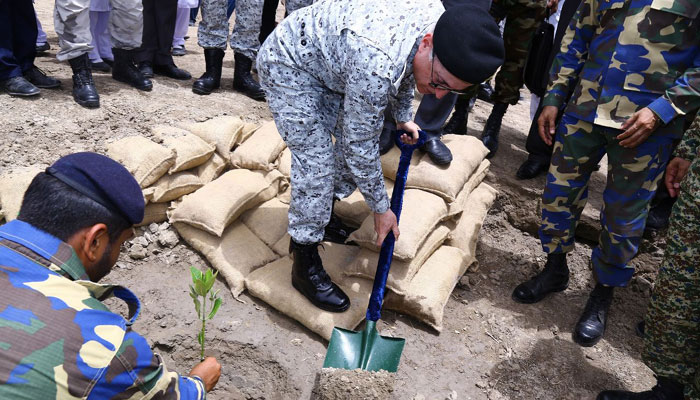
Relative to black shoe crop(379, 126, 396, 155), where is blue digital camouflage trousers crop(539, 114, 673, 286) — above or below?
above

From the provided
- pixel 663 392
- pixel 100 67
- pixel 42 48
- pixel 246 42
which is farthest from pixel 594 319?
pixel 42 48

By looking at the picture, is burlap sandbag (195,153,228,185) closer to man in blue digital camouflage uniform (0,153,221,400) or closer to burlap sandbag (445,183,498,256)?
burlap sandbag (445,183,498,256)

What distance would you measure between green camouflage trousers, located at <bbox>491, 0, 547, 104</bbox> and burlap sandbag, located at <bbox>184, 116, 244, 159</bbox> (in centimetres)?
193

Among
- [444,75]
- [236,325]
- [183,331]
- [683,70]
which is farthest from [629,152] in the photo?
[183,331]

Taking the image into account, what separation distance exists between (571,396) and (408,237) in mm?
1068

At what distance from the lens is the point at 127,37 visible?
385 cm

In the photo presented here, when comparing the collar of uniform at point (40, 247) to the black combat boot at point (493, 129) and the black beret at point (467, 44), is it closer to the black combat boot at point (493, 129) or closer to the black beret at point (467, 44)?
the black beret at point (467, 44)

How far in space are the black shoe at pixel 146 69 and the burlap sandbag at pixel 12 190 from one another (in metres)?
1.84

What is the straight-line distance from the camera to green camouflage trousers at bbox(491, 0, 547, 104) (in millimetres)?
3705

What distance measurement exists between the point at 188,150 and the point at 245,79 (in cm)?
139

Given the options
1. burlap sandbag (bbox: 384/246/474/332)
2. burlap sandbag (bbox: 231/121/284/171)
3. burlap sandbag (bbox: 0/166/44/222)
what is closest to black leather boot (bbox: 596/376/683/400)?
burlap sandbag (bbox: 384/246/474/332)

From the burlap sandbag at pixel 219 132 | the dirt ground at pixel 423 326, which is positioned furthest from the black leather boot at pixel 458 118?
the burlap sandbag at pixel 219 132

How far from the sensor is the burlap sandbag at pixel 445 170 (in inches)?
123

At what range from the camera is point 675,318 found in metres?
2.06
